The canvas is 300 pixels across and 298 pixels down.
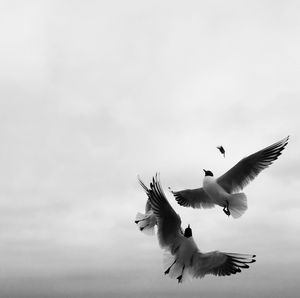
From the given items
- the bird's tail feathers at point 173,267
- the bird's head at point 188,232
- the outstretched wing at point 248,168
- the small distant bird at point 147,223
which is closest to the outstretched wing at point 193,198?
the outstretched wing at point 248,168

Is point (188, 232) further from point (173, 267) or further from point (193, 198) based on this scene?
point (193, 198)

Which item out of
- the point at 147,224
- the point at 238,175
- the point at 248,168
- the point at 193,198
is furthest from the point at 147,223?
A: the point at 193,198

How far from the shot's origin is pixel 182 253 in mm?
11875

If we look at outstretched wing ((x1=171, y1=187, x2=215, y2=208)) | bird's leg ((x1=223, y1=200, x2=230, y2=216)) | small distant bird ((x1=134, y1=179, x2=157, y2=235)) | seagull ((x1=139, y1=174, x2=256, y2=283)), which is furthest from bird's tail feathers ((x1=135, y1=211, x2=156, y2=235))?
outstretched wing ((x1=171, y1=187, x2=215, y2=208))

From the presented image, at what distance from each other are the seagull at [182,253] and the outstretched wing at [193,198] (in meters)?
5.55

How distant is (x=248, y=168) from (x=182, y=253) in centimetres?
533

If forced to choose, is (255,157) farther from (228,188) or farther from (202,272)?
(202,272)

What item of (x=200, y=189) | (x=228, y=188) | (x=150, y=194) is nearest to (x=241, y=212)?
(x=228, y=188)

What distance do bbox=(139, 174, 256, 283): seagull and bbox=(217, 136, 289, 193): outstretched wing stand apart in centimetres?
458

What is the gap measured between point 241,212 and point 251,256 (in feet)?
9.86

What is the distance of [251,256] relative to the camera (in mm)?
11812

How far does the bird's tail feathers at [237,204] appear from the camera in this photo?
48.5 feet

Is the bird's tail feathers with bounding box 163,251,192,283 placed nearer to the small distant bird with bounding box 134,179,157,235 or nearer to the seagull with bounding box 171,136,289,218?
the small distant bird with bounding box 134,179,157,235

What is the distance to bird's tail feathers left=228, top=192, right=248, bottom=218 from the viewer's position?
48.5ft
